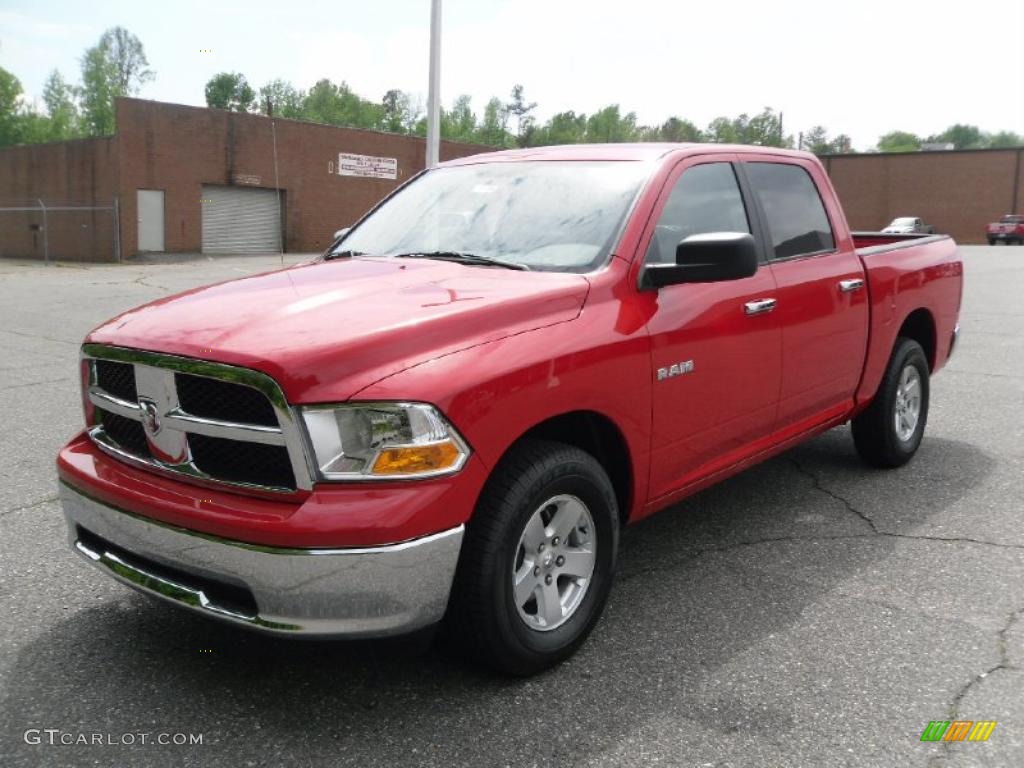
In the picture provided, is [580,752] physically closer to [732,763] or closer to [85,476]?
[732,763]

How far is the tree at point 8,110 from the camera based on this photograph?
7669 centimetres

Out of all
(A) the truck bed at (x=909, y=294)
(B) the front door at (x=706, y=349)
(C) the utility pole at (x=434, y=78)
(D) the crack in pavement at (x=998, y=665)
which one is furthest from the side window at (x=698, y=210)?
(C) the utility pole at (x=434, y=78)

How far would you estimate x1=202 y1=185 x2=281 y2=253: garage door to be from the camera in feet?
108

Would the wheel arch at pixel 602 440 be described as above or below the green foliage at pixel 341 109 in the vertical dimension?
below

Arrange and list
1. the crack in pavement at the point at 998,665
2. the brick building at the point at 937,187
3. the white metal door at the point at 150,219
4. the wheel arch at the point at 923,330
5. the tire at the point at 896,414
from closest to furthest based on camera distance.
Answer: the crack in pavement at the point at 998,665 → the tire at the point at 896,414 → the wheel arch at the point at 923,330 → the white metal door at the point at 150,219 → the brick building at the point at 937,187

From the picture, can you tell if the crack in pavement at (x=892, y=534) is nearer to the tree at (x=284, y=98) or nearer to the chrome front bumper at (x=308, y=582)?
the chrome front bumper at (x=308, y=582)

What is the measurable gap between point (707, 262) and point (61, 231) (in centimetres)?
3692

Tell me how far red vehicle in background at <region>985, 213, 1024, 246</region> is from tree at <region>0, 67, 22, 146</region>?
70.9 metres

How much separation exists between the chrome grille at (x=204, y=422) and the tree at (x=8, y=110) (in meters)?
84.8

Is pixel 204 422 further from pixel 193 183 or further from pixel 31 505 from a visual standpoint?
pixel 193 183

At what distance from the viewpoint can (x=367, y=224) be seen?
15.3ft

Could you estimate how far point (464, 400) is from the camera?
2816 millimetres

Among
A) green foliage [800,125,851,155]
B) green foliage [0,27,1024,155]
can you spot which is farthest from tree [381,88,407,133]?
green foliage [800,125,851,155]

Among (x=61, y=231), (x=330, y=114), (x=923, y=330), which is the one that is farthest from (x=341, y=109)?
(x=923, y=330)
